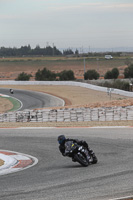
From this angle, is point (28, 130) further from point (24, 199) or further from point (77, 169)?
point (24, 199)

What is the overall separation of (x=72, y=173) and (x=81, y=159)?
1159 millimetres

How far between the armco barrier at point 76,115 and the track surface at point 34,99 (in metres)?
17.3

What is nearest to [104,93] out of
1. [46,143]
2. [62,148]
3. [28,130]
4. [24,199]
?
[28,130]

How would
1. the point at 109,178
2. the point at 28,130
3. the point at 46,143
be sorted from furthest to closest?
the point at 28,130 < the point at 46,143 < the point at 109,178

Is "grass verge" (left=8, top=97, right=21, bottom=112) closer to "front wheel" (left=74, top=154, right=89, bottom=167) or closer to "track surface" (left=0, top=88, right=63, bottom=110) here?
"track surface" (left=0, top=88, right=63, bottom=110)

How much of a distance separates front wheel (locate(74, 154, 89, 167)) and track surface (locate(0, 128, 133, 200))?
0.62 ft

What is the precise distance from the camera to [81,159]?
12.3 m

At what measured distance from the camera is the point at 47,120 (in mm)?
28469

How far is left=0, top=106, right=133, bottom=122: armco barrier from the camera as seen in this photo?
26625mm

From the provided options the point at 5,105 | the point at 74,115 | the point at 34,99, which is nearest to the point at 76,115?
the point at 74,115

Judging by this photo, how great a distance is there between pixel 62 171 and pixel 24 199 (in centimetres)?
336

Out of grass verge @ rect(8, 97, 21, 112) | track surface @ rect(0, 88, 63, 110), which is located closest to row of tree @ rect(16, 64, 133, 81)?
track surface @ rect(0, 88, 63, 110)

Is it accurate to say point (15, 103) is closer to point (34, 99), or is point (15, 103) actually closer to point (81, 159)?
point (34, 99)

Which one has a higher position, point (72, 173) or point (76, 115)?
point (72, 173)
